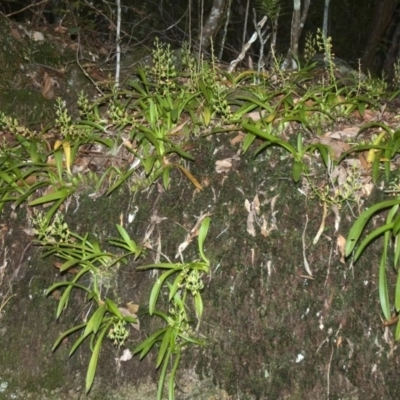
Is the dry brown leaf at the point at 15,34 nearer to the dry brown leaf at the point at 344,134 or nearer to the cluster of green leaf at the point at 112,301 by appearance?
the cluster of green leaf at the point at 112,301

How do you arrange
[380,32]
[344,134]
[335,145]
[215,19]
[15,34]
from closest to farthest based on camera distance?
[335,145]
[344,134]
[15,34]
[215,19]
[380,32]

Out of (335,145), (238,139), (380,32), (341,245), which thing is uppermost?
(380,32)

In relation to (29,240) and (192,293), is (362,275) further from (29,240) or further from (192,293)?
(29,240)

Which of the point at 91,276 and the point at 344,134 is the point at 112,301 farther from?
the point at 344,134

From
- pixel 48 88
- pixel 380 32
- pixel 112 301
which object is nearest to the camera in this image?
pixel 112 301

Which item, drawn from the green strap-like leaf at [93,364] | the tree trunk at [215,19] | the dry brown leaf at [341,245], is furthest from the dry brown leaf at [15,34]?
the dry brown leaf at [341,245]

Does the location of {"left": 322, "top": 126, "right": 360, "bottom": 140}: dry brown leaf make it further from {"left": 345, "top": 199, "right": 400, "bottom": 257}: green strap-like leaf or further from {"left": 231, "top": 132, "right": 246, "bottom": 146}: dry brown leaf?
{"left": 345, "top": 199, "right": 400, "bottom": 257}: green strap-like leaf

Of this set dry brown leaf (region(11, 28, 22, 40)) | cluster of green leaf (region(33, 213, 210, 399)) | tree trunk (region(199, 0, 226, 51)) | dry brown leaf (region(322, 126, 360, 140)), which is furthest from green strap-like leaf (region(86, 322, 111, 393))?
tree trunk (region(199, 0, 226, 51))

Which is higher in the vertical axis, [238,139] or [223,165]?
[238,139]

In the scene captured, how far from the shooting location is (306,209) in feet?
9.90

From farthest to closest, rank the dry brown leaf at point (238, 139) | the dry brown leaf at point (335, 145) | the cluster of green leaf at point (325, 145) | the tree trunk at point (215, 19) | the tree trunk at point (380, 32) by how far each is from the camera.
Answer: the tree trunk at point (380, 32) → the tree trunk at point (215, 19) → the dry brown leaf at point (238, 139) → the dry brown leaf at point (335, 145) → the cluster of green leaf at point (325, 145)

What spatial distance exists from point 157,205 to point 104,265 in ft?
1.36

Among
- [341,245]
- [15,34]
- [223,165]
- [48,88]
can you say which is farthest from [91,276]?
[15,34]

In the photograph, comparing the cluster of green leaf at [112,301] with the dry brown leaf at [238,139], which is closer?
the cluster of green leaf at [112,301]
